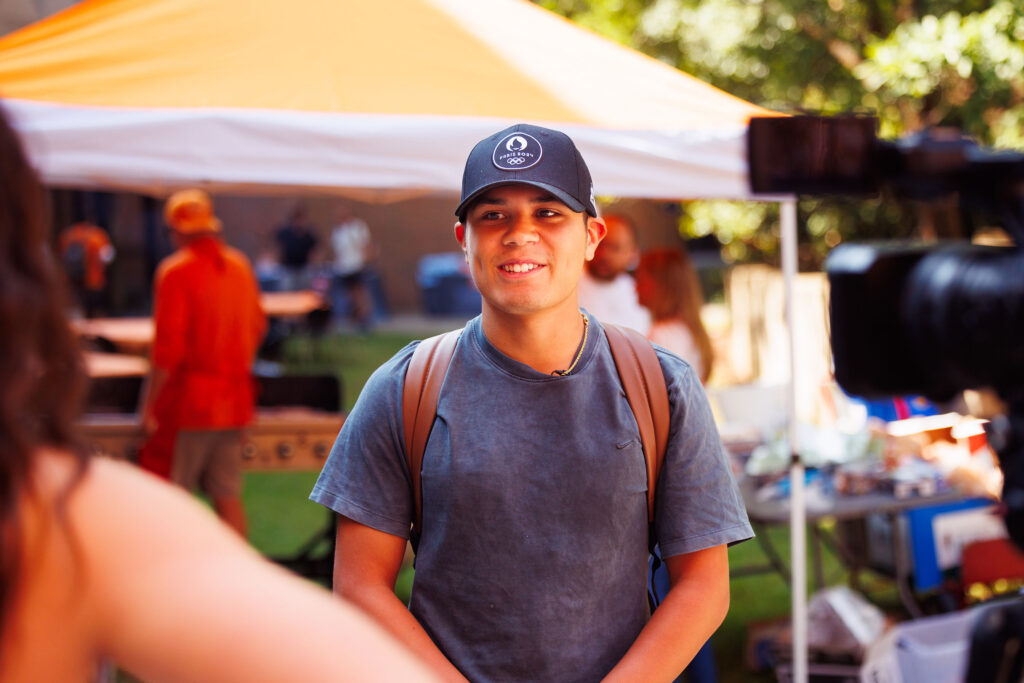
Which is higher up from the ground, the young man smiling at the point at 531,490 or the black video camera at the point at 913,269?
the black video camera at the point at 913,269

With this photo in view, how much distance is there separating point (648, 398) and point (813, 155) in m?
0.68

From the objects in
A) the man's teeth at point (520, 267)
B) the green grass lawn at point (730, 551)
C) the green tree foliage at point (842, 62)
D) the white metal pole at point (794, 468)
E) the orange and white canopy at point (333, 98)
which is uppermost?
the green tree foliage at point (842, 62)

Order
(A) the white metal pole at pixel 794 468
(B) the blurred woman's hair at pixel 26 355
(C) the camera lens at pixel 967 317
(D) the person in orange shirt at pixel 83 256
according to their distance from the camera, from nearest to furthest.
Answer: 1. (B) the blurred woman's hair at pixel 26 355
2. (C) the camera lens at pixel 967 317
3. (A) the white metal pole at pixel 794 468
4. (D) the person in orange shirt at pixel 83 256

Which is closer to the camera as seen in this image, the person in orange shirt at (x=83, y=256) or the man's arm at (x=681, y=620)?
the man's arm at (x=681, y=620)

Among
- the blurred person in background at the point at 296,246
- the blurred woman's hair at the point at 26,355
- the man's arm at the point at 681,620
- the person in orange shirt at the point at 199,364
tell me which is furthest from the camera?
the blurred person in background at the point at 296,246

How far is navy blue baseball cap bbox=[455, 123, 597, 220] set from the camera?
5.99 ft

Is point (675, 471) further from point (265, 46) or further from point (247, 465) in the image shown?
point (247, 465)

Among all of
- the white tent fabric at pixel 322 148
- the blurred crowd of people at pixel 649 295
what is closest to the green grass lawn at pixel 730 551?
the blurred crowd of people at pixel 649 295

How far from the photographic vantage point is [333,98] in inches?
128

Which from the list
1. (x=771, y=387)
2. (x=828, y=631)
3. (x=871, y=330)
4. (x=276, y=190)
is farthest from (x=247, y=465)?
(x=871, y=330)

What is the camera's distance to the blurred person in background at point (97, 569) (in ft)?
2.49

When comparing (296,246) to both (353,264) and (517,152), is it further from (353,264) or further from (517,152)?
(517,152)

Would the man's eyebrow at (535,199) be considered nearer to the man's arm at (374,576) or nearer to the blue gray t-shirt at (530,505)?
the blue gray t-shirt at (530,505)

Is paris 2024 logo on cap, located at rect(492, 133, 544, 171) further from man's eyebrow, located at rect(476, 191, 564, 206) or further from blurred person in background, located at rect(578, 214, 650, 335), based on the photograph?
blurred person in background, located at rect(578, 214, 650, 335)
